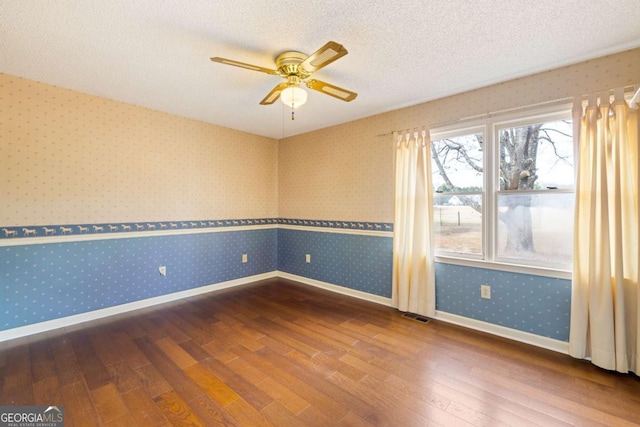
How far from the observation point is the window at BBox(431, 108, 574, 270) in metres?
2.43

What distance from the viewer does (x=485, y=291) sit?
273cm

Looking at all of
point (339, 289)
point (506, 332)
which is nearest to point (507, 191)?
point (506, 332)

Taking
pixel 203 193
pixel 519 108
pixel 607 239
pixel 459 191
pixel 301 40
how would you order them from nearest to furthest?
pixel 301 40
pixel 607 239
pixel 519 108
pixel 459 191
pixel 203 193

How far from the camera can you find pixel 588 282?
216 cm

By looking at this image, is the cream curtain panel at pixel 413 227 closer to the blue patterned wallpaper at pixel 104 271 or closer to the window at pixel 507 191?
the window at pixel 507 191

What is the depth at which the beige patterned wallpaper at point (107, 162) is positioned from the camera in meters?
2.59

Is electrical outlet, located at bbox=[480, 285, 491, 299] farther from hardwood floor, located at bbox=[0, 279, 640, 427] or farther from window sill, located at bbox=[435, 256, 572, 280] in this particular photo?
hardwood floor, located at bbox=[0, 279, 640, 427]

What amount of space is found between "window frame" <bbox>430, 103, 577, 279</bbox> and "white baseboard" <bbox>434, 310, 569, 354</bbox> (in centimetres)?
55

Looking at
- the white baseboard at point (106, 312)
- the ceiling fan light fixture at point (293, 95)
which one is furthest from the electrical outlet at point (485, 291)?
the white baseboard at point (106, 312)

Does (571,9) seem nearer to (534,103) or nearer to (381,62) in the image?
(534,103)

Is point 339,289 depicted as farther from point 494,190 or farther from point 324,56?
point 324,56

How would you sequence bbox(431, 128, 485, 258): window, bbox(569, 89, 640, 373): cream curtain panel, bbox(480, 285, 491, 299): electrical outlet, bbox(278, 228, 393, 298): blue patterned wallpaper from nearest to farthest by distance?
1. bbox(569, 89, 640, 373): cream curtain panel
2. bbox(480, 285, 491, 299): electrical outlet
3. bbox(431, 128, 485, 258): window
4. bbox(278, 228, 393, 298): blue patterned wallpaper

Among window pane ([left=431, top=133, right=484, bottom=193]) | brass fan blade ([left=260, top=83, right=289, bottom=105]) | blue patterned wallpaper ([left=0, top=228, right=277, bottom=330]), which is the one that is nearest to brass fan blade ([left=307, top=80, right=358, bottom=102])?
brass fan blade ([left=260, top=83, right=289, bottom=105])

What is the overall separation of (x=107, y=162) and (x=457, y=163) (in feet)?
12.6
